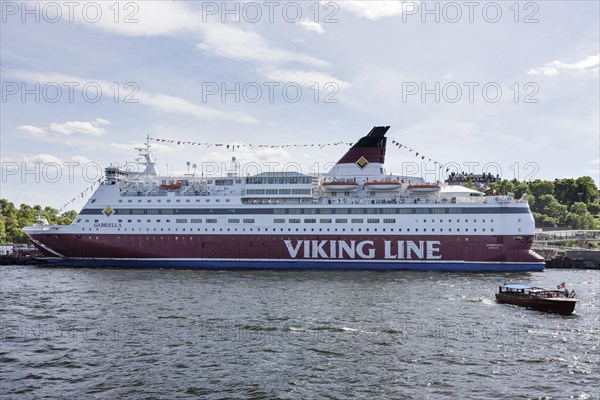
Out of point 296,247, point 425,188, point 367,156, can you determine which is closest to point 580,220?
point 425,188

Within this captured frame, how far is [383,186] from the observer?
46.7m

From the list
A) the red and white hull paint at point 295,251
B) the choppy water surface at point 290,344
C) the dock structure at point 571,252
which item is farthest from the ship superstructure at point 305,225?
the choppy water surface at point 290,344

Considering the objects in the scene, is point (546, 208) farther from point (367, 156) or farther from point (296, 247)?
point (296, 247)

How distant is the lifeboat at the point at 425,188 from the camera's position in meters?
46.4

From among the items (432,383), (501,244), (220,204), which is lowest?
(432,383)

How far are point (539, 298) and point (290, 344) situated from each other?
15.4 m

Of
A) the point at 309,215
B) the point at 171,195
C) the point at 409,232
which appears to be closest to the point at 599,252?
the point at 409,232

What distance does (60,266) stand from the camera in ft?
158

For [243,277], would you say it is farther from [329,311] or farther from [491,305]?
[491,305]

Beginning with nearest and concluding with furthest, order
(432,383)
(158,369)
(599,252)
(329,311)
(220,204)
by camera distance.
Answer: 1. (432,383)
2. (158,369)
3. (329,311)
4. (220,204)
5. (599,252)

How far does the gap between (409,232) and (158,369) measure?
32.1 metres

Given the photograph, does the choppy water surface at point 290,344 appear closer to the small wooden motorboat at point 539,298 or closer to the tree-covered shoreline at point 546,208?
the small wooden motorboat at point 539,298

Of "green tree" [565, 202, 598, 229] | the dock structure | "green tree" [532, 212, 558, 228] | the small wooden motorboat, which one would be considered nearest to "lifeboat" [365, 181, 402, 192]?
the small wooden motorboat

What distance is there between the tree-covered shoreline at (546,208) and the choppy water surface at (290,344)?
6349 cm
